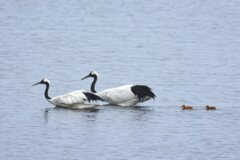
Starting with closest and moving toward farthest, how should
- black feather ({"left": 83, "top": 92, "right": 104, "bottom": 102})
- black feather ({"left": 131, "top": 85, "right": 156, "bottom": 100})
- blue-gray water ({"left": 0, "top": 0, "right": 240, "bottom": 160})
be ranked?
blue-gray water ({"left": 0, "top": 0, "right": 240, "bottom": 160}) < black feather ({"left": 83, "top": 92, "right": 104, "bottom": 102}) < black feather ({"left": 131, "top": 85, "right": 156, "bottom": 100})

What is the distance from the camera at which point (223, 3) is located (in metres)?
59.3

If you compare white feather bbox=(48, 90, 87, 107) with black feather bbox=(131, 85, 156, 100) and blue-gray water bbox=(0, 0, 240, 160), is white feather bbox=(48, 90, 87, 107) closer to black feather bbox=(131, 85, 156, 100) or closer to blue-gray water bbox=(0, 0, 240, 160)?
blue-gray water bbox=(0, 0, 240, 160)

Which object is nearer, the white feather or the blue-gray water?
the blue-gray water

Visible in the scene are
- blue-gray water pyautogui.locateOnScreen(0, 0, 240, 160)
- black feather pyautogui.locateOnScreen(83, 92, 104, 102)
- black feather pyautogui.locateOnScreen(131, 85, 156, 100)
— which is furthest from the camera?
black feather pyautogui.locateOnScreen(131, 85, 156, 100)

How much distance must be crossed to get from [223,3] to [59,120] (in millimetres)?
37006

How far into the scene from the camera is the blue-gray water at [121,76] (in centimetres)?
2102

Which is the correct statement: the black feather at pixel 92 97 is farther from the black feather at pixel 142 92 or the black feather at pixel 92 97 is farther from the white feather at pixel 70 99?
the black feather at pixel 142 92

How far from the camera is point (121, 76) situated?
31.0m

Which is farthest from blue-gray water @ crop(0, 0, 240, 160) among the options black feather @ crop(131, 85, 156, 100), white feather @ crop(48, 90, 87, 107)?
black feather @ crop(131, 85, 156, 100)

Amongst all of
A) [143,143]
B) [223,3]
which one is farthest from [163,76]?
[223,3]

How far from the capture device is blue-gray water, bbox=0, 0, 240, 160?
2102 centimetres

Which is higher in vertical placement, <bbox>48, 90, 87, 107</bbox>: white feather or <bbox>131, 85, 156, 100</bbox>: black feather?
<bbox>131, 85, 156, 100</bbox>: black feather

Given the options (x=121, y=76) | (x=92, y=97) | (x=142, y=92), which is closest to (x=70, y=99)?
(x=92, y=97)

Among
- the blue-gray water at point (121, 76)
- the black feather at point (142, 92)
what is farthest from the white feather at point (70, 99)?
the black feather at point (142, 92)
